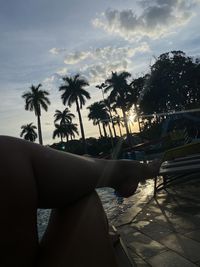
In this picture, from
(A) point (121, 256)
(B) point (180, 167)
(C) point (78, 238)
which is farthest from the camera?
(B) point (180, 167)

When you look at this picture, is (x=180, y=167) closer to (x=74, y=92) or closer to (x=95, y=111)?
(x=74, y=92)

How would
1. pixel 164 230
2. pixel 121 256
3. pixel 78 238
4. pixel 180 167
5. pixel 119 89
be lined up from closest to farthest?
pixel 78 238 < pixel 121 256 < pixel 164 230 < pixel 180 167 < pixel 119 89

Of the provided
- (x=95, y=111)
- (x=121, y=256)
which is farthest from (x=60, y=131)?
(x=121, y=256)

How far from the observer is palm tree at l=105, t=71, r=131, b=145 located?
59.6m

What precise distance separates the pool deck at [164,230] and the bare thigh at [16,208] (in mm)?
2991

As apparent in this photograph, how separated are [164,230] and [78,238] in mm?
4510

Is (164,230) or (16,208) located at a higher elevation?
(16,208)

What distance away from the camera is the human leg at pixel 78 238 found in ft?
3.37

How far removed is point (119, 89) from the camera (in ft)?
196

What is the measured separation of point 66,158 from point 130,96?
60044mm

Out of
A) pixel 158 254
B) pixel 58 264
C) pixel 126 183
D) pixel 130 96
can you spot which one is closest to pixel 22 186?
pixel 58 264

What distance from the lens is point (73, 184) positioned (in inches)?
41.0

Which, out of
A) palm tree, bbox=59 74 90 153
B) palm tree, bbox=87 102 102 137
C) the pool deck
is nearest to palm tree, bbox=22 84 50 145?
palm tree, bbox=59 74 90 153

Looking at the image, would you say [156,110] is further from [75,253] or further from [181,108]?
[75,253]
